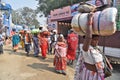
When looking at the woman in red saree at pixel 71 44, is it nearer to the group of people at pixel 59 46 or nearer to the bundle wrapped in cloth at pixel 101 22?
the group of people at pixel 59 46

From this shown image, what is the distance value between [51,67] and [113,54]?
261 centimetres

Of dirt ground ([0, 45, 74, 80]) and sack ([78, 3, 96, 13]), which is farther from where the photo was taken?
dirt ground ([0, 45, 74, 80])

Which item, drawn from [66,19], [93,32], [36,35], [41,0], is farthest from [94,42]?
[41,0]

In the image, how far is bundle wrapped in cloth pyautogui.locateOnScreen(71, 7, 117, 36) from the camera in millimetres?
3414

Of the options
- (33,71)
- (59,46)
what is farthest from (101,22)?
(33,71)

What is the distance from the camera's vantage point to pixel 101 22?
3.48 meters

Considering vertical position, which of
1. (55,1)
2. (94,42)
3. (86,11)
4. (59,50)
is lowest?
(59,50)

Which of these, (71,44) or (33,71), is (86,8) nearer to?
(33,71)

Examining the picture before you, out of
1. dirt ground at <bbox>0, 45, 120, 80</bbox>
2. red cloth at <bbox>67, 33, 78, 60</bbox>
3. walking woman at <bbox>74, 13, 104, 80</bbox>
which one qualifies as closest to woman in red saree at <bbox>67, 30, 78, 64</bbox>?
red cloth at <bbox>67, 33, 78, 60</bbox>

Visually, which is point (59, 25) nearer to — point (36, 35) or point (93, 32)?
point (36, 35)

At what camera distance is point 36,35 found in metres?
13.5

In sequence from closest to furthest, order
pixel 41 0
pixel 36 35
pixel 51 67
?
1. pixel 51 67
2. pixel 36 35
3. pixel 41 0

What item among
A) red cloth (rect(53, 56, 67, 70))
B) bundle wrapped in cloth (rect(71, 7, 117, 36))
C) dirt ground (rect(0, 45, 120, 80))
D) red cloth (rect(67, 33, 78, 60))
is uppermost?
bundle wrapped in cloth (rect(71, 7, 117, 36))

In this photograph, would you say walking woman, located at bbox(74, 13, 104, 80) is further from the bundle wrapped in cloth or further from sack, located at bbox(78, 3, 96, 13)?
sack, located at bbox(78, 3, 96, 13)
